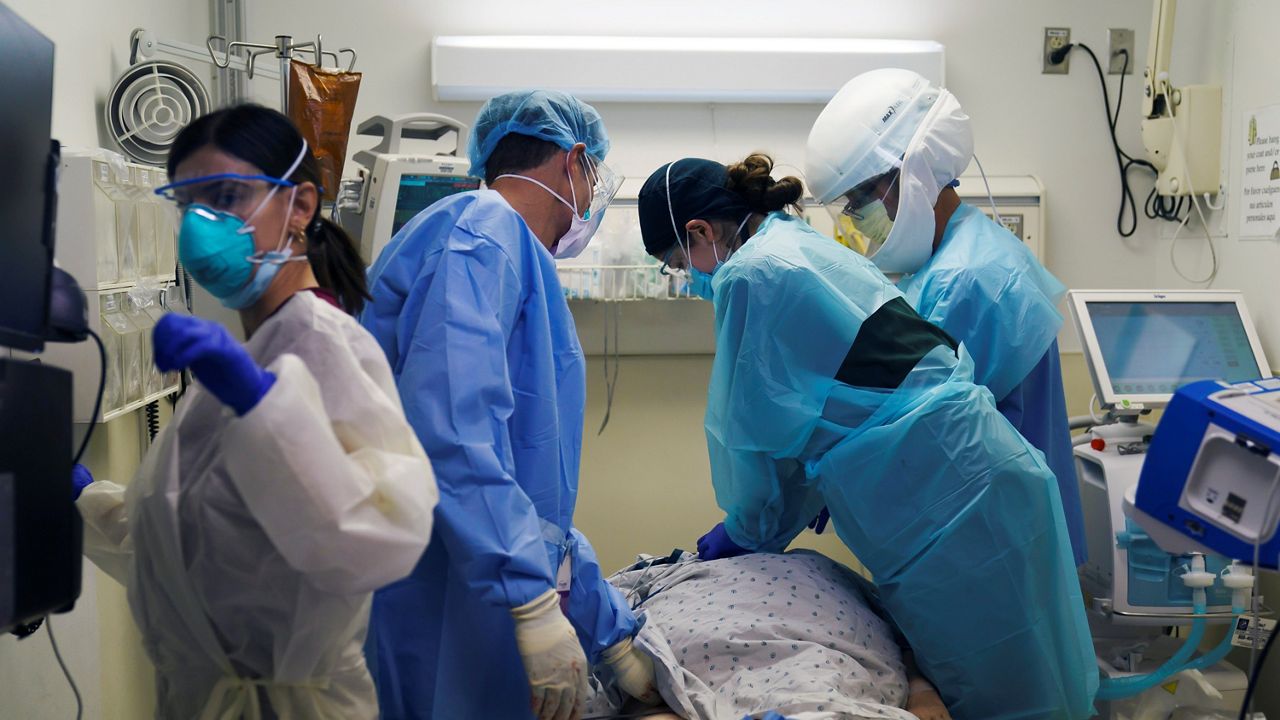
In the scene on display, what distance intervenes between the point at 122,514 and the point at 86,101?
3.86 ft

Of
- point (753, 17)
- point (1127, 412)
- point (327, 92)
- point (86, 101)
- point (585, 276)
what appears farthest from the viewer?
point (753, 17)

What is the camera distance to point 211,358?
3.13 ft

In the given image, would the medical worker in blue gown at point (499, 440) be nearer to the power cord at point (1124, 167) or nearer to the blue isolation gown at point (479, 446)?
the blue isolation gown at point (479, 446)

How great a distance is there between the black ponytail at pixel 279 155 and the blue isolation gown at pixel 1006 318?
133 centimetres

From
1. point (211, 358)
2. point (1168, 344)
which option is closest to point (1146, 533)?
point (1168, 344)

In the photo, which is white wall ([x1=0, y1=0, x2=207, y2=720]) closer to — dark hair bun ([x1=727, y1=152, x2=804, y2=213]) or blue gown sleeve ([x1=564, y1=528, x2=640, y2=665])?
blue gown sleeve ([x1=564, y1=528, x2=640, y2=665])

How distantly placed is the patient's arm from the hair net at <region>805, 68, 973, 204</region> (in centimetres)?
107

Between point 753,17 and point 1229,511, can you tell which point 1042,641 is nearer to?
point 1229,511

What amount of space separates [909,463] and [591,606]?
65cm

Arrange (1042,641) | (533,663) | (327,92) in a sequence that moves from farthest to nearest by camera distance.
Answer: (327,92) → (1042,641) → (533,663)

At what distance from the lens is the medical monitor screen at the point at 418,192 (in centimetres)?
Result: 256

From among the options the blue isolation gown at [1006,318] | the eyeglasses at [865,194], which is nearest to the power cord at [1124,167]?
the blue isolation gown at [1006,318]

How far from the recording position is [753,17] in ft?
10.9

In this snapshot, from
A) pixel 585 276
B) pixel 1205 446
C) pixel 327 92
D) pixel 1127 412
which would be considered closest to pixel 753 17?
pixel 585 276
